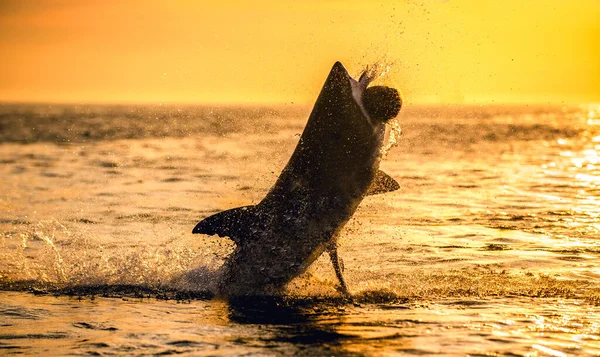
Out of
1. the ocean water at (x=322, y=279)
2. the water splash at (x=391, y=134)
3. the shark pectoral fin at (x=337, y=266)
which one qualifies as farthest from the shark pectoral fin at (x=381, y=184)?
the ocean water at (x=322, y=279)

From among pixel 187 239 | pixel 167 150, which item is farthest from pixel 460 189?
pixel 167 150

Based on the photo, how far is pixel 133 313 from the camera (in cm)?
1040

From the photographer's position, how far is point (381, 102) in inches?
379

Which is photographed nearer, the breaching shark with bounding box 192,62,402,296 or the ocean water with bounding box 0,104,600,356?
the ocean water with bounding box 0,104,600,356

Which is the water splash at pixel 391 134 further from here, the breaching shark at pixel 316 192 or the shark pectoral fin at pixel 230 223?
Result: the shark pectoral fin at pixel 230 223

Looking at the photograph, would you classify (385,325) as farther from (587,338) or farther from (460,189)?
(460,189)

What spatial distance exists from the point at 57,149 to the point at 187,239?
34251 millimetres

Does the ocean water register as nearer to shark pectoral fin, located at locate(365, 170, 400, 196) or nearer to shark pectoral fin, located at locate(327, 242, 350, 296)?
shark pectoral fin, located at locate(327, 242, 350, 296)

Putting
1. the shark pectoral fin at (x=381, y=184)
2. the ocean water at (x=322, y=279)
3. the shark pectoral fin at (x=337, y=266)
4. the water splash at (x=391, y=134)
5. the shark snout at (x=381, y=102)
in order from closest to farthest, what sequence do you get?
the ocean water at (x=322, y=279)
the shark snout at (x=381, y=102)
the water splash at (x=391, y=134)
the shark pectoral fin at (x=381, y=184)
the shark pectoral fin at (x=337, y=266)

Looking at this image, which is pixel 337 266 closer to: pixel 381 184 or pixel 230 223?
pixel 381 184

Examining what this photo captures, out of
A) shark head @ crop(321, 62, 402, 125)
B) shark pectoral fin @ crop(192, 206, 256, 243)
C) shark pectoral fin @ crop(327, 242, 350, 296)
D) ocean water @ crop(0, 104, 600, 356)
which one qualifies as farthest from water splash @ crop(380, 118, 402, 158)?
ocean water @ crop(0, 104, 600, 356)

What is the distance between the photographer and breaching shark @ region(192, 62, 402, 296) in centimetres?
991

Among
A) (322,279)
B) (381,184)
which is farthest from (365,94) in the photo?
(322,279)

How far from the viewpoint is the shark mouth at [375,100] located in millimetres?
9555
